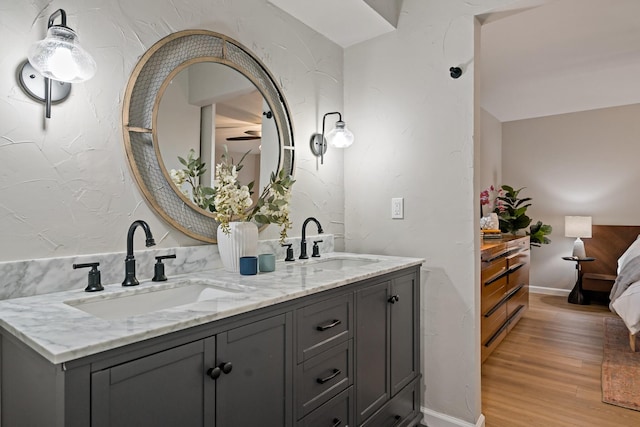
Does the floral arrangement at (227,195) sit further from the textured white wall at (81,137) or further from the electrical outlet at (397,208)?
Answer: the electrical outlet at (397,208)

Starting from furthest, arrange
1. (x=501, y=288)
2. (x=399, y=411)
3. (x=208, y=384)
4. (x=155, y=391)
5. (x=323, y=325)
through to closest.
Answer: (x=501, y=288) < (x=399, y=411) < (x=323, y=325) < (x=208, y=384) < (x=155, y=391)

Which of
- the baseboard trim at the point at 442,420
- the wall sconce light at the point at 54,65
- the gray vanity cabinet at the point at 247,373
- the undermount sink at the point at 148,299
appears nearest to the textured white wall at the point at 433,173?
the baseboard trim at the point at 442,420

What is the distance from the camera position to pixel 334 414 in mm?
1467

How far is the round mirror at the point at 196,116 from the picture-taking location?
1.50 m

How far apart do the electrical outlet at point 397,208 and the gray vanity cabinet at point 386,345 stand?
0.38 meters

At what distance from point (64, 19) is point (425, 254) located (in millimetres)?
1865

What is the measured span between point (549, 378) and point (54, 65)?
3272 millimetres

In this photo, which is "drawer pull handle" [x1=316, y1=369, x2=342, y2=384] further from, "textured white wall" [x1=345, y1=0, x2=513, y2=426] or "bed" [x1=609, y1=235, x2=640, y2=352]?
"bed" [x1=609, y1=235, x2=640, y2=352]

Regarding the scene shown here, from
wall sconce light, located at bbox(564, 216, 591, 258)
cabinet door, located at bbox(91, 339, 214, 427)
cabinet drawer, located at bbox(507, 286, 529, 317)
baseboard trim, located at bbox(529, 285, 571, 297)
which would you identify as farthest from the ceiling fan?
→ baseboard trim, located at bbox(529, 285, 571, 297)

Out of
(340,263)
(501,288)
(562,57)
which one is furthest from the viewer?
(562,57)

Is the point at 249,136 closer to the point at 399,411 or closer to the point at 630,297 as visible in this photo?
the point at 399,411

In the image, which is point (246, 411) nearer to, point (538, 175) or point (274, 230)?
point (274, 230)

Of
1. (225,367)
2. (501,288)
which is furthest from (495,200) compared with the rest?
(225,367)

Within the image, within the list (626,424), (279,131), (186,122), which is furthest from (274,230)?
(626,424)
